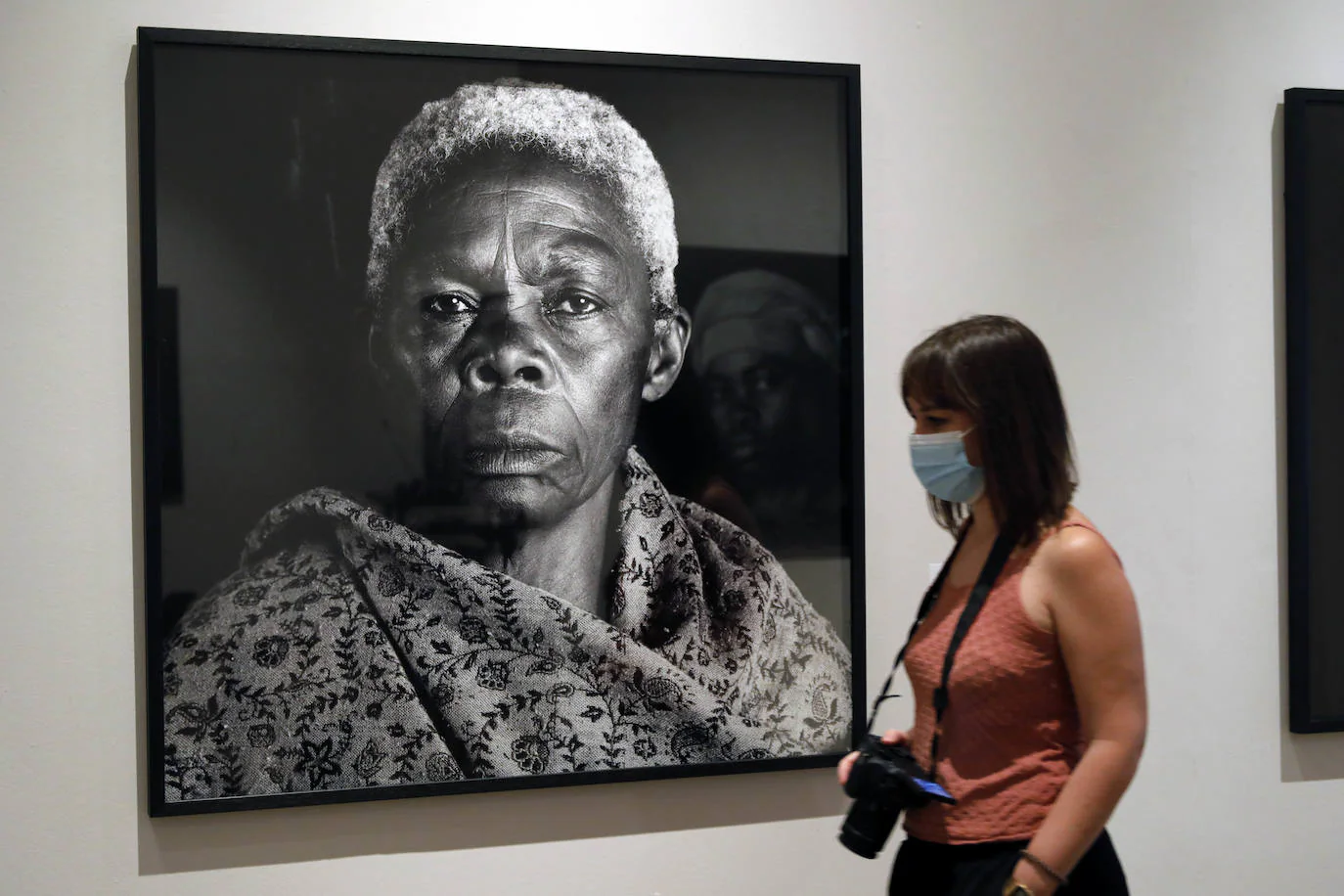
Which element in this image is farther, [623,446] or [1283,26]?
[1283,26]

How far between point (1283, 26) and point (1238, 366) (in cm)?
71

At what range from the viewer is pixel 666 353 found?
220 cm

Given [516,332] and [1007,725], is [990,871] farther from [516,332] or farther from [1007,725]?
[516,332]

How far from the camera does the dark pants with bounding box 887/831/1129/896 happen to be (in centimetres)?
146

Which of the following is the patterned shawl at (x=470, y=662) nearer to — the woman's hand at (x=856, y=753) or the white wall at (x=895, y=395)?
the white wall at (x=895, y=395)

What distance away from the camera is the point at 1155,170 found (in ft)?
7.93

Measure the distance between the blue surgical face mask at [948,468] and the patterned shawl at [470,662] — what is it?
67 cm

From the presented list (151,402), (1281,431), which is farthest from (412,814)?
(1281,431)

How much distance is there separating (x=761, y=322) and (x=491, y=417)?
524 mm

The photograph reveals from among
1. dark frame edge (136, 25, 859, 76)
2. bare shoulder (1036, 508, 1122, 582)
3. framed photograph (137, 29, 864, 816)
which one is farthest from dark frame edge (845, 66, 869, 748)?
bare shoulder (1036, 508, 1122, 582)

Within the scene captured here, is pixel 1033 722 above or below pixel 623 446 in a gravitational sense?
below

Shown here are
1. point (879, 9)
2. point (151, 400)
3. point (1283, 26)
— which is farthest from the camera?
point (1283, 26)

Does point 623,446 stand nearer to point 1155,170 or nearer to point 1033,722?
point 1033,722

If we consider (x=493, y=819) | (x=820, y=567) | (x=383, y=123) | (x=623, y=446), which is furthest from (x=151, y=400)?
(x=820, y=567)
